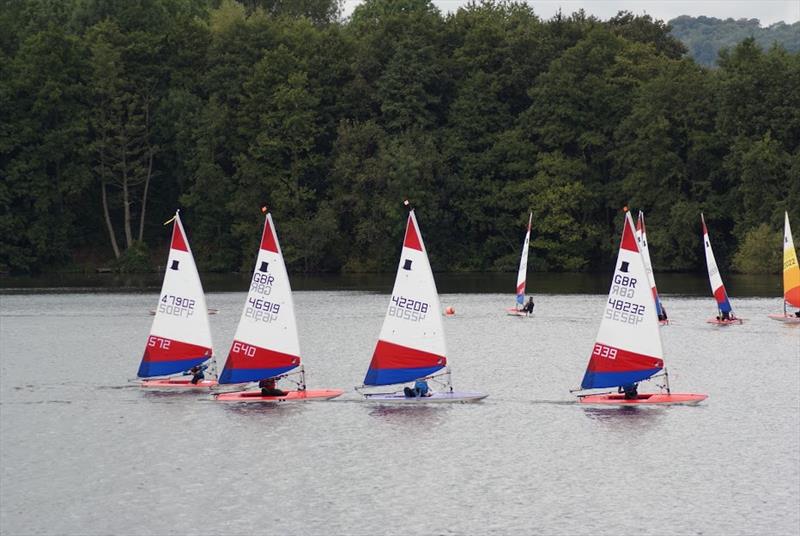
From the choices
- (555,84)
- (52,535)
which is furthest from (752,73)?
(52,535)

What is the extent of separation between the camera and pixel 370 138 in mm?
148625

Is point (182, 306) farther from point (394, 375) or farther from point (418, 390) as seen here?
point (418, 390)

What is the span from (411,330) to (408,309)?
2.95 ft

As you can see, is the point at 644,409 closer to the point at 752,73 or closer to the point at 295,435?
the point at 295,435

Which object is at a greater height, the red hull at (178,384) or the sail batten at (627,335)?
the sail batten at (627,335)

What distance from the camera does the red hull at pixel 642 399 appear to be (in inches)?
2312

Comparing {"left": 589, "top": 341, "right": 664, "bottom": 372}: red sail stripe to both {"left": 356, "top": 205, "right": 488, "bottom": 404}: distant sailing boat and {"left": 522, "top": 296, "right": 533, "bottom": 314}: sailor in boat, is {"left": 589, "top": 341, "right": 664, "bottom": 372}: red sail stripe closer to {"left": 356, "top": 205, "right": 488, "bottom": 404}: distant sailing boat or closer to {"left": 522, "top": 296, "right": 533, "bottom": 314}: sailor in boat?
{"left": 356, "top": 205, "right": 488, "bottom": 404}: distant sailing boat

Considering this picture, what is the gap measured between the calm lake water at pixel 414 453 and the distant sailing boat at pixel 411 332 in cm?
208

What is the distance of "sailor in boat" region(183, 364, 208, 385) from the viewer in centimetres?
6600

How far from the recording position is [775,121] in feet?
456

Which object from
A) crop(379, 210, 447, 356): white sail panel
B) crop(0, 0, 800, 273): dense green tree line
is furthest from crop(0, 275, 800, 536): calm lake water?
crop(0, 0, 800, 273): dense green tree line

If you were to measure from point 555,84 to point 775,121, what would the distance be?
75.7ft

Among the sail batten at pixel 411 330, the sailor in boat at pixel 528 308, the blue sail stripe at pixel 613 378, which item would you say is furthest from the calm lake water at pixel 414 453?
the sailor in boat at pixel 528 308

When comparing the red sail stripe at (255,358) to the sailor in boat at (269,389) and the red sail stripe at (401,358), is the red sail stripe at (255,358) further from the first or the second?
the red sail stripe at (401,358)
